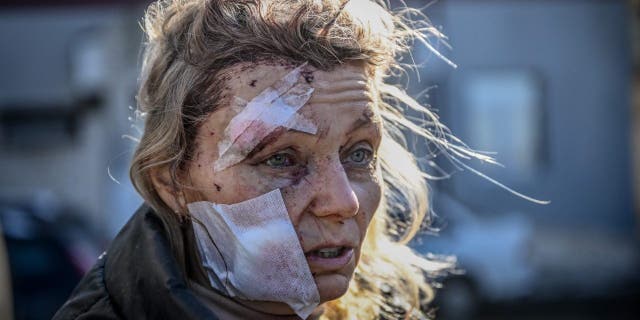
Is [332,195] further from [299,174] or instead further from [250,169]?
[250,169]

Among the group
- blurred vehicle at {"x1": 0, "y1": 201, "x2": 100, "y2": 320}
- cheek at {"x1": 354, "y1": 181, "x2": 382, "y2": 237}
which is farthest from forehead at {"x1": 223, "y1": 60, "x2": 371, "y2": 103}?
blurred vehicle at {"x1": 0, "y1": 201, "x2": 100, "y2": 320}

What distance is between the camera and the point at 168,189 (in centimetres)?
214

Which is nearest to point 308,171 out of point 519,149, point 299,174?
point 299,174

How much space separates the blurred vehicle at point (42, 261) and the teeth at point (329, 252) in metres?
4.91

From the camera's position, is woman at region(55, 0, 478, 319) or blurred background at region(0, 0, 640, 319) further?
blurred background at region(0, 0, 640, 319)

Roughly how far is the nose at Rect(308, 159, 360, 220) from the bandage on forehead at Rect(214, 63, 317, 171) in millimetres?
103

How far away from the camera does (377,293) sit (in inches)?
101

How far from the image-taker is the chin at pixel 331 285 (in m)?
2.09

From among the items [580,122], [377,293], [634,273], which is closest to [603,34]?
[580,122]

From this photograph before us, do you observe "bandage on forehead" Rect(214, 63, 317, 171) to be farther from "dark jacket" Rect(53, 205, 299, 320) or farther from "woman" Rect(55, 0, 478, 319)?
"dark jacket" Rect(53, 205, 299, 320)

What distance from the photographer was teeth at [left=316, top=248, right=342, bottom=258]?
2086 millimetres

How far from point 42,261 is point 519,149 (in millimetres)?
10825

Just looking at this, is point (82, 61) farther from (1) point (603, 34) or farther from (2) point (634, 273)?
(2) point (634, 273)

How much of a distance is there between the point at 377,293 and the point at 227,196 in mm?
708
